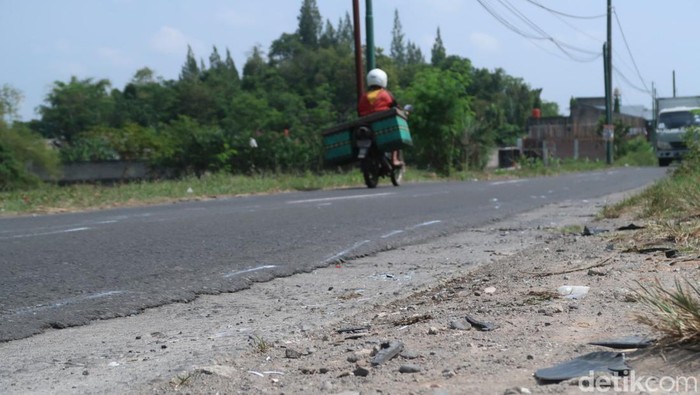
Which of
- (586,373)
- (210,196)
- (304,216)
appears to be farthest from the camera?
(210,196)

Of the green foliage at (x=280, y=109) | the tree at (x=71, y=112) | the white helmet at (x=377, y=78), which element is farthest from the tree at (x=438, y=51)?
the white helmet at (x=377, y=78)

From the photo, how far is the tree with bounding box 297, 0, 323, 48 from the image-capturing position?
361 ft

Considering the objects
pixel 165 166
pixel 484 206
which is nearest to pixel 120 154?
pixel 165 166

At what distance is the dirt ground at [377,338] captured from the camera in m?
3.58

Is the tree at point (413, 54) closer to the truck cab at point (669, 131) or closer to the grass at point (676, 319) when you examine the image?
the truck cab at point (669, 131)

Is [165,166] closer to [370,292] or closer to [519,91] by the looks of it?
[370,292]

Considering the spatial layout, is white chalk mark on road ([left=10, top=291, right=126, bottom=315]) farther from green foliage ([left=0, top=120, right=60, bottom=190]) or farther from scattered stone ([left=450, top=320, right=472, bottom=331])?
green foliage ([left=0, top=120, right=60, bottom=190])

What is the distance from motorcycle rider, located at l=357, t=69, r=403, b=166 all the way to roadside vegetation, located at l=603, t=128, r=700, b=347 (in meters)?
6.99

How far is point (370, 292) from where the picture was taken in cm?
618

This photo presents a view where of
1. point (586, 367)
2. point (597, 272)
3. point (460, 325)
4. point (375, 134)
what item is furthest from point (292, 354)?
point (375, 134)

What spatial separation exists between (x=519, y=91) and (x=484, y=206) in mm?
91470

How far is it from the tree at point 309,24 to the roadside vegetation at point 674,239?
9923 cm

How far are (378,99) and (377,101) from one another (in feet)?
0.15

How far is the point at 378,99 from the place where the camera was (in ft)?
61.1
